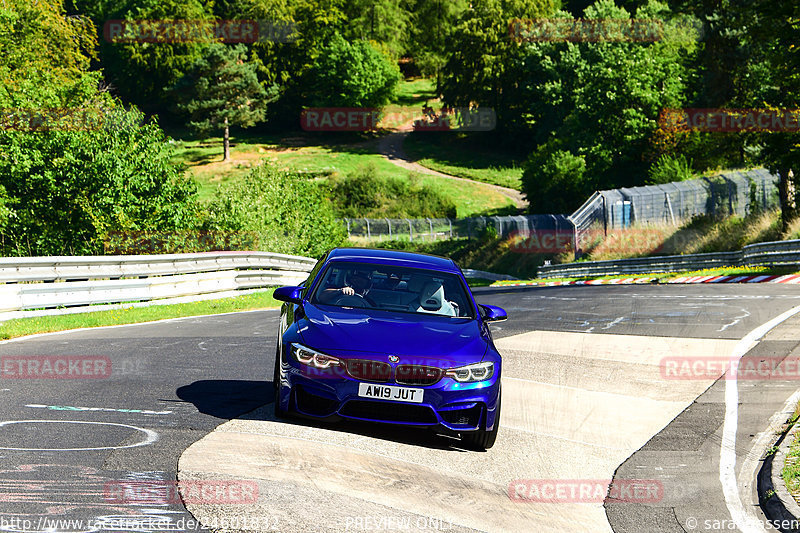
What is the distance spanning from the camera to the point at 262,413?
7.88 m

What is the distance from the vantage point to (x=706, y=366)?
11688mm

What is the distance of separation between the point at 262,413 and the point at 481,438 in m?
1.97

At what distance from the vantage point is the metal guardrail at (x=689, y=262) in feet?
92.1

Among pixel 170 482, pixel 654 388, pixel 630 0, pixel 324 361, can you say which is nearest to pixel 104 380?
pixel 324 361

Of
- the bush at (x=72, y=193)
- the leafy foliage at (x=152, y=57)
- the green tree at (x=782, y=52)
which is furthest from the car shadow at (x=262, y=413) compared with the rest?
the leafy foliage at (x=152, y=57)

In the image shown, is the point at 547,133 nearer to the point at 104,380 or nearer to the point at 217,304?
the point at 217,304

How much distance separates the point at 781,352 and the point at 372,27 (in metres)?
115

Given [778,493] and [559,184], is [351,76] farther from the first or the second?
[778,493]

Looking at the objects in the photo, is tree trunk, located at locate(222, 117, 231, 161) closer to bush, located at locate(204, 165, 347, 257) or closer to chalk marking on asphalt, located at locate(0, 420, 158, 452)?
bush, located at locate(204, 165, 347, 257)
